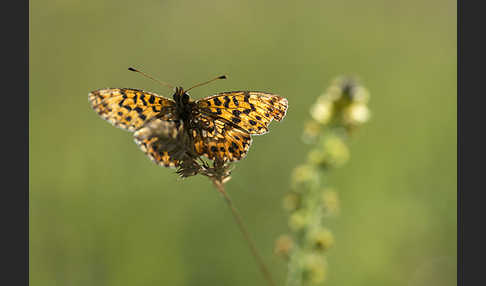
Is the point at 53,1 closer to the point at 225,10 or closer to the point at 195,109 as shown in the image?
the point at 225,10

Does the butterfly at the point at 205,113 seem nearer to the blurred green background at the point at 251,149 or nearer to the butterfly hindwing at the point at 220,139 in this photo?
the butterfly hindwing at the point at 220,139

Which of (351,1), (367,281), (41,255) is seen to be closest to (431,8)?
(351,1)

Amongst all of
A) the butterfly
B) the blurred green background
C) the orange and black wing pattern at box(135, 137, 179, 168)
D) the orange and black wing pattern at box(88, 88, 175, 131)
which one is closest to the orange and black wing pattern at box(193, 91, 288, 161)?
the butterfly

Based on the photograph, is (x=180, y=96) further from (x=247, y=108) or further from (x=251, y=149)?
(x=251, y=149)

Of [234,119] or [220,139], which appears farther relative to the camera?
→ [234,119]

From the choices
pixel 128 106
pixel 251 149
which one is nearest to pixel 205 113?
pixel 128 106

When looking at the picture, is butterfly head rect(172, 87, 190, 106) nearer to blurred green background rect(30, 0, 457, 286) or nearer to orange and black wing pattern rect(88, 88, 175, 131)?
orange and black wing pattern rect(88, 88, 175, 131)

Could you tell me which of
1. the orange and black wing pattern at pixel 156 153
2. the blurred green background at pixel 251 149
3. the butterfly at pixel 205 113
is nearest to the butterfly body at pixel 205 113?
the butterfly at pixel 205 113
